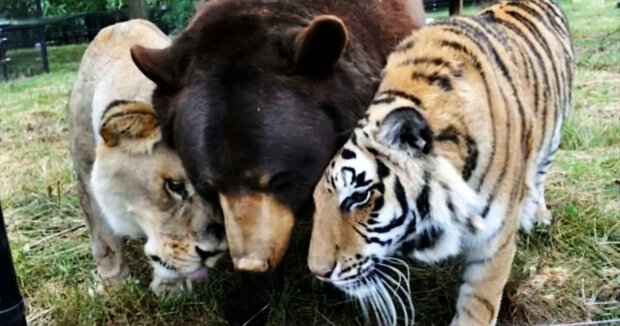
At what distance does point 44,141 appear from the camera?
612 centimetres

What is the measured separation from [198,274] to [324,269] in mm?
697

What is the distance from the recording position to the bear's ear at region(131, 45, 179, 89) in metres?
2.45

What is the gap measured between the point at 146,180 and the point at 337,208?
0.70m

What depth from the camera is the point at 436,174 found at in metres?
2.12

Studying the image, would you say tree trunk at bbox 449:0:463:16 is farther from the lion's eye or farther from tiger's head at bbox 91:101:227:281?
the lion's eye

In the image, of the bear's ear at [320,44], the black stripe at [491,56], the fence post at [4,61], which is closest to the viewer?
the bear's ear at [320,44]

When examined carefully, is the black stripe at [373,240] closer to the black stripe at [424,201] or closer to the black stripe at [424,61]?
the black stripe at [424,201]

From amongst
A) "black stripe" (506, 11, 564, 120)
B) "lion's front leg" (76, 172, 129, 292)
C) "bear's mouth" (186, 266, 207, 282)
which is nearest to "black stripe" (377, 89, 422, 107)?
"bear's mouth" (186, 266, 207, 282)

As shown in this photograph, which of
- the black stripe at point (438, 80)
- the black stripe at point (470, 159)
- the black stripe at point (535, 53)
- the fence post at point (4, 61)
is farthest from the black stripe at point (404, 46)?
the fence post at point (4, 61)

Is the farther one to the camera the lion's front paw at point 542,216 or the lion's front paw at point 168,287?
the lion's front paw at point 542,216

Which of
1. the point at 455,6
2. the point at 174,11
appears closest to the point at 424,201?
the point at 455,6

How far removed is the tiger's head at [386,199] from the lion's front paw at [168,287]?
33.1 inches

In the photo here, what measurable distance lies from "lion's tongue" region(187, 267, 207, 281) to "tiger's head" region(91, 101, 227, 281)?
0.03 m

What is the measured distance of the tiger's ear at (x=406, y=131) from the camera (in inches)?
81.9
